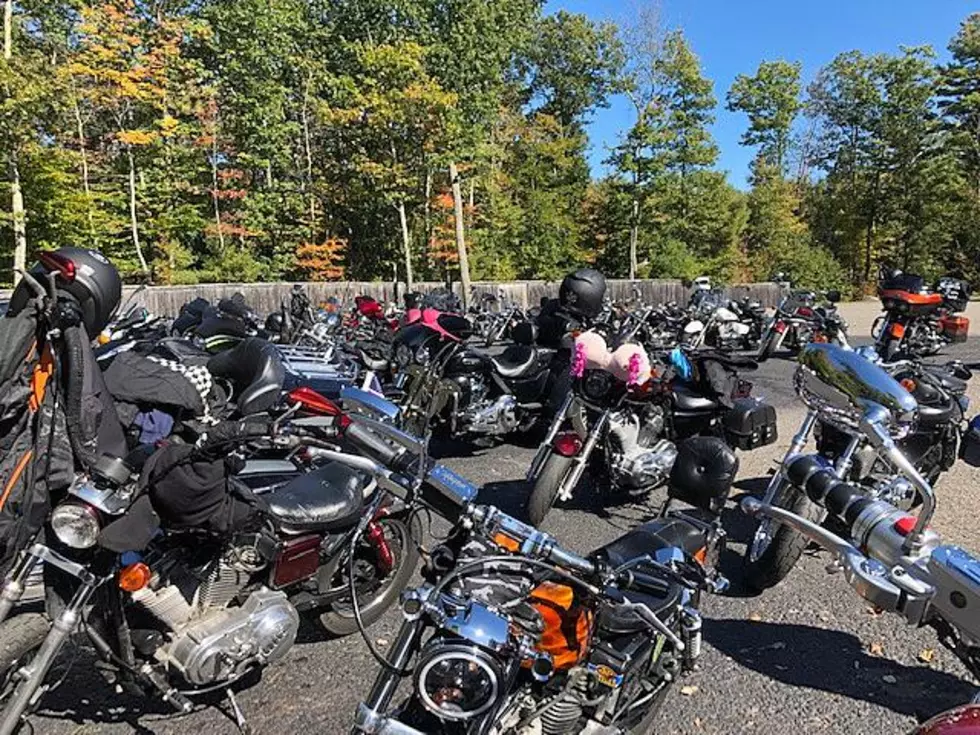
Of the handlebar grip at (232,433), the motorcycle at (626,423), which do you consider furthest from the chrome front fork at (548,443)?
the handlebar grip at (232,433)

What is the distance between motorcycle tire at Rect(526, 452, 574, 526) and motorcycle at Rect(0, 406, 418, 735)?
1.58 m

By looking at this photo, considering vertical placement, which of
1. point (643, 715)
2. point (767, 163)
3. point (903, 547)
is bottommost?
point (643, 715)

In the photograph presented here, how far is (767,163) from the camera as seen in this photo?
34000 millimetres

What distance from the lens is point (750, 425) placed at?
4527mm

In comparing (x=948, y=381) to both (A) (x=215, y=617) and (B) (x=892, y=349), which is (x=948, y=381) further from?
(B) (x=892, y=349)

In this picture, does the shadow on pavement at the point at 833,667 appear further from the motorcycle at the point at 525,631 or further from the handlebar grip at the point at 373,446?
the handlebar grip at the point at 373,446

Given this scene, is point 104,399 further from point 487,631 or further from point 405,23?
point 405,23

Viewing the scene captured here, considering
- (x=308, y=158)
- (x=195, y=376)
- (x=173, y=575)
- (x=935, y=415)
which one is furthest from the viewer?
(x=308, y=158)

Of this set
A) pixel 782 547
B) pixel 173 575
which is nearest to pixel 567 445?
pixel 782 547

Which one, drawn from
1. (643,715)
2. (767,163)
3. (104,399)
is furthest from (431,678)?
(767,163)

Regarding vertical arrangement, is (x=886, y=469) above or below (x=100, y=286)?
below

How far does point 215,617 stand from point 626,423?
9.85 ft

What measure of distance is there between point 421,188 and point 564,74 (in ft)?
44.2

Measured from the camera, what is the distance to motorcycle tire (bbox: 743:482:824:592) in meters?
3.50
